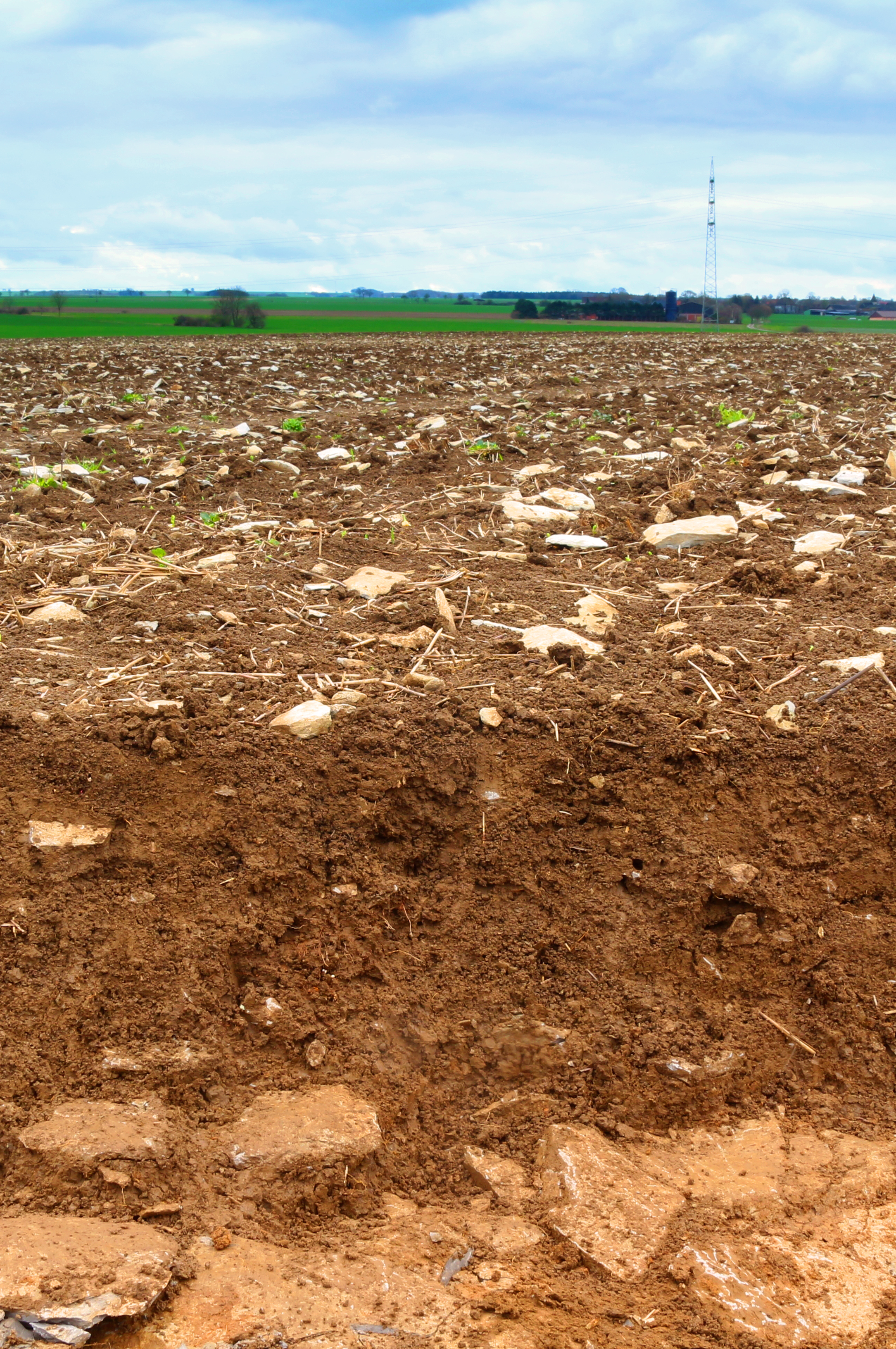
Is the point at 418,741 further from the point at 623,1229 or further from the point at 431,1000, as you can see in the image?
the point at 623,1229

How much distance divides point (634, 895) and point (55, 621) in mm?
2780

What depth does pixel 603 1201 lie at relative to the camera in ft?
8.45

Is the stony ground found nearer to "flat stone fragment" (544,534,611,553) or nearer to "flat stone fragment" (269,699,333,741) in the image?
"flat stone fragment" (269,699,333,741)

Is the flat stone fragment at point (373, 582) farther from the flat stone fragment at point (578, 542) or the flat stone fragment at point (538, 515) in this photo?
the flat stone fragment at point (538, 515)

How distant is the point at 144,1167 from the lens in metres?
2.49

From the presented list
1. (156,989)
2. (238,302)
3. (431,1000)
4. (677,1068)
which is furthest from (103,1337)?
(238,302)

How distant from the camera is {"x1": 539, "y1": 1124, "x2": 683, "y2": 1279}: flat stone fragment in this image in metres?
2.44

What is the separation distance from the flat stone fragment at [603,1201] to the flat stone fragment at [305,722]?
1.46 m

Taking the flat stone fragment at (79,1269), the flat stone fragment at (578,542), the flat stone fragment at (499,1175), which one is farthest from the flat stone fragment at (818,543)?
the flat stone fragment at (79,1269)

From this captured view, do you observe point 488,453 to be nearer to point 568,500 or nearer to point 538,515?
point 568,500

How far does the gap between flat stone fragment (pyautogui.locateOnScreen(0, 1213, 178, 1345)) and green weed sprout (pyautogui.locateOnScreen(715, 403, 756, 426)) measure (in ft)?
26.6

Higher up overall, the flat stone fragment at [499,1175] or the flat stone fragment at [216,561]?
the flat stone fragment at [216,561]

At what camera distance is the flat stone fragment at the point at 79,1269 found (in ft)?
6.77

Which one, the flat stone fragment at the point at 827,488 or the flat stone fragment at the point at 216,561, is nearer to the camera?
the flat stone fragment at the point at 216,561
